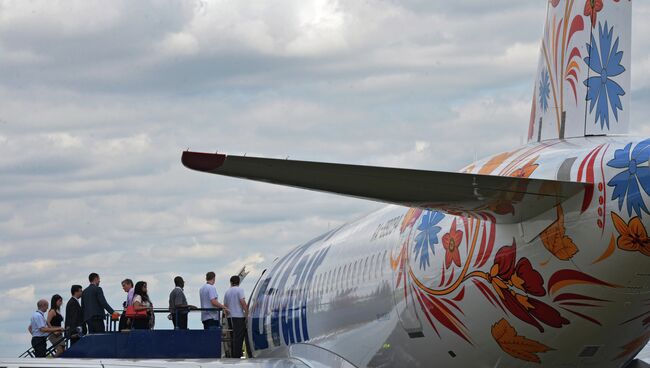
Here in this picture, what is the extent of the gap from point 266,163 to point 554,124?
4884 mm

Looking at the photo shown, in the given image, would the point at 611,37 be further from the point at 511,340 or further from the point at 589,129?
the point at 511,340

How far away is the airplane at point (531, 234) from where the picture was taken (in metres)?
10.6

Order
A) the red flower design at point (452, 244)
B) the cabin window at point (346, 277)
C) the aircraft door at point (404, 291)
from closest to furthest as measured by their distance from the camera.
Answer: the red flower design at point (452, 244), the aircraft door at point (404, 291), the cabin window at point (346, 277)

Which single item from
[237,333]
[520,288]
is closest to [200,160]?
[520,288]

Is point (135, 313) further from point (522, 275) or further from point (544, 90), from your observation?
point (522, 275)

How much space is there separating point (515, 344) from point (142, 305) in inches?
475

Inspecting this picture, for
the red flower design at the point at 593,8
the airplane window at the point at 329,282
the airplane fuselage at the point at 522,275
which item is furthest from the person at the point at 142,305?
the red flower design at the point at 593,8

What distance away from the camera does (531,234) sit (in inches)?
449

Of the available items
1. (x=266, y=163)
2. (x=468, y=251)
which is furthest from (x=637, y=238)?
(x=266, y=163)

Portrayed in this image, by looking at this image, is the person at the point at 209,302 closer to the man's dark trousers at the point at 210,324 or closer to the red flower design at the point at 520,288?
the man's dark trousers at the point at 210,324

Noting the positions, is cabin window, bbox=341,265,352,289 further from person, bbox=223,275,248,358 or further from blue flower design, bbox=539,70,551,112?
person, bbox=223,275,248,358

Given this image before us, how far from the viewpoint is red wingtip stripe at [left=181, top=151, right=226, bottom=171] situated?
994 cm

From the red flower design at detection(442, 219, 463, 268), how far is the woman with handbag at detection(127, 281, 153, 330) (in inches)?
426

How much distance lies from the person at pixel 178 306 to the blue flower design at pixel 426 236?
10450 mm
